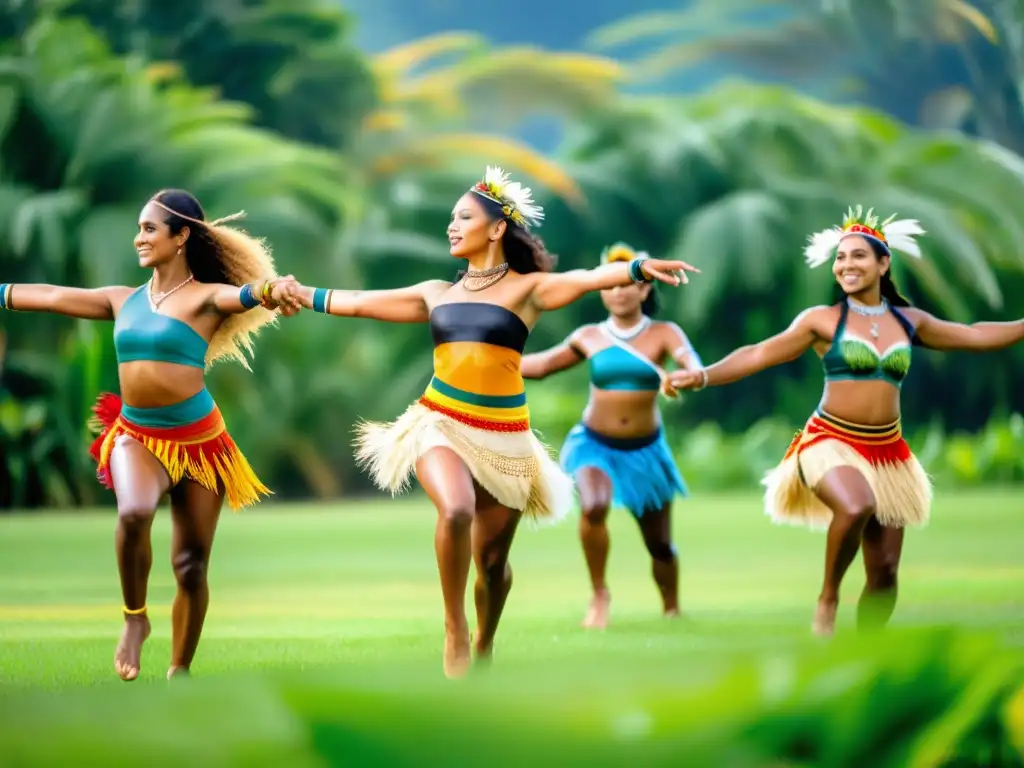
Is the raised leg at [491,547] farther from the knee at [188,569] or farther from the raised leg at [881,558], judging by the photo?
the raised leg at [881,558]

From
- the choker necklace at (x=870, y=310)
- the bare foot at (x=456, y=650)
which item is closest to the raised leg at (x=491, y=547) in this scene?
the bare foot at (x=456, y=650)

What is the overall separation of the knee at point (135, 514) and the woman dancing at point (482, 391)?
80cm

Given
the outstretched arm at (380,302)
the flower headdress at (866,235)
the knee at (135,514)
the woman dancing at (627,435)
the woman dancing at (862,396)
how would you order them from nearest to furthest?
the knee at (135,514) → the outstretched arm at (380,302) → the woman dancing at (862,396) → the flower headdress at (866,235) → the woman dancing at (627,435)

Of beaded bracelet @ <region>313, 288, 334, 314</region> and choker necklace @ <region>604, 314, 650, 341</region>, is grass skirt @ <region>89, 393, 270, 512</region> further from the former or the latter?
choker necklace @ <region>604, 314, 650, 341</region>

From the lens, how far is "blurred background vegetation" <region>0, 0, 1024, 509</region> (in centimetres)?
1805

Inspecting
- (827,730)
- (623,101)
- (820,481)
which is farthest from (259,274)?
(623,101)

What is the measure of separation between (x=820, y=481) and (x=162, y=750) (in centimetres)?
501

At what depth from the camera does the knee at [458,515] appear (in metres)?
5.22

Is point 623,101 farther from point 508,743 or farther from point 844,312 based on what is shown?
point 508,743

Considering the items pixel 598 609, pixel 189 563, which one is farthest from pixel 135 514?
pixel 598 609

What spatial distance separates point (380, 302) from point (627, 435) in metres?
2.46

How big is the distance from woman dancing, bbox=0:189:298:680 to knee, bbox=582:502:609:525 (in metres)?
2.16

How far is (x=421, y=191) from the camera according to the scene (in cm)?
2195

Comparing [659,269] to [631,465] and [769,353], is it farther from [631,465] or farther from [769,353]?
[631,465]
